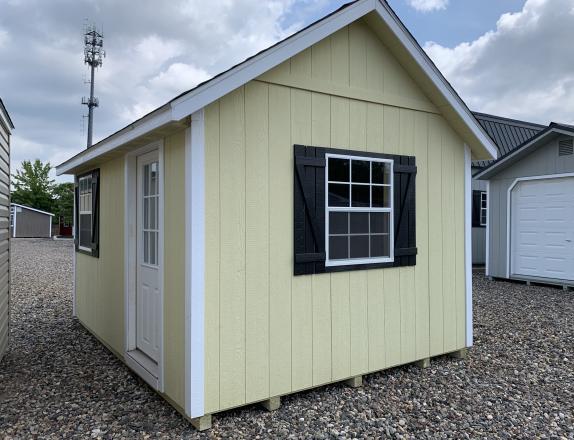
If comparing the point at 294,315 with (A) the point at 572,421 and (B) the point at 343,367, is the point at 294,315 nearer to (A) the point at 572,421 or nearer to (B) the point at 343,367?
(B) the point at 343,367

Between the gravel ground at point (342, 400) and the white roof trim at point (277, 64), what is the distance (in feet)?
7.55

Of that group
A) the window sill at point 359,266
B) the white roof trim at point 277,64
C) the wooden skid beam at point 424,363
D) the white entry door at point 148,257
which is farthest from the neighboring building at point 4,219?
the wooden skid beam at point 424,363

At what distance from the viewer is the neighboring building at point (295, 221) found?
334cm

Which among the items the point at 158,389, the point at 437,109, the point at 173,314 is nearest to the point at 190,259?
the point at 173,314

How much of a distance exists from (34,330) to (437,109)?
6157mm

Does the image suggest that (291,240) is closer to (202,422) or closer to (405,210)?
(405,210)

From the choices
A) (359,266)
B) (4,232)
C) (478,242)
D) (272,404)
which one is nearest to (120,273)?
(4,232)

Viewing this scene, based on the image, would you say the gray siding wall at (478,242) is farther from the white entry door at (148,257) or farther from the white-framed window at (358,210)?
the white entry door at (148,257)

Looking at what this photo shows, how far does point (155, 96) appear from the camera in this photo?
736 inches

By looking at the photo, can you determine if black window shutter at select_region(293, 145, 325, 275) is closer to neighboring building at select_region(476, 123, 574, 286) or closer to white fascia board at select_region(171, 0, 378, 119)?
white fascia board at select_region(171, 0, 378, 119)

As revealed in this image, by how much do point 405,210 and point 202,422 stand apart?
8.88ft

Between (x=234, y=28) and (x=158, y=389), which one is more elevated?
(x=234, y=28)

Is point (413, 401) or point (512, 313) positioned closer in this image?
point (413, 401)

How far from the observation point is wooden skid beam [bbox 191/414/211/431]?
3219 millimetres
